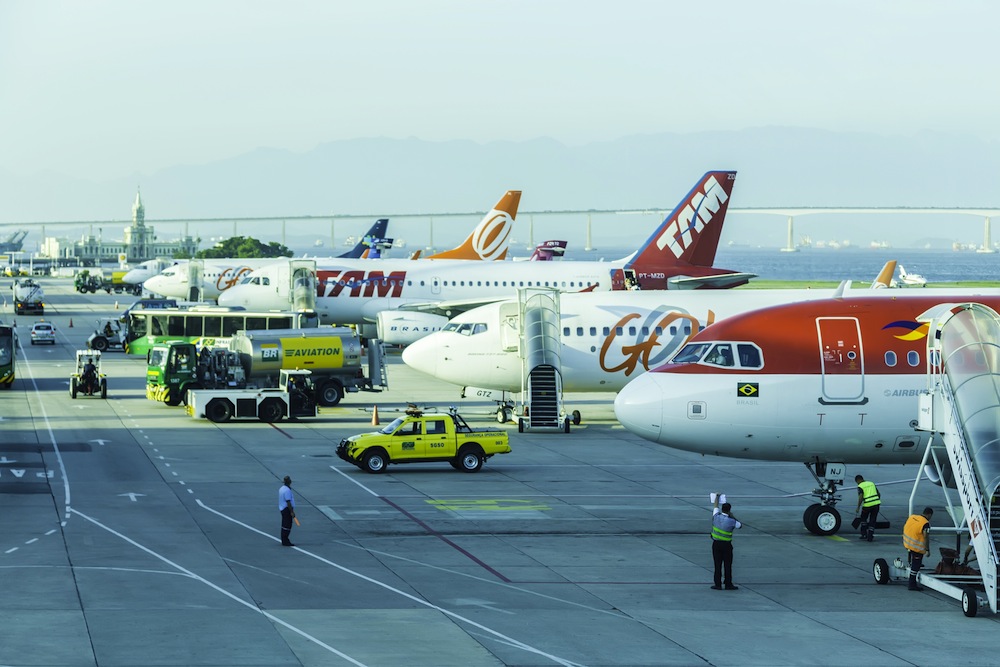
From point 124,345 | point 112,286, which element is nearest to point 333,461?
point 124,345

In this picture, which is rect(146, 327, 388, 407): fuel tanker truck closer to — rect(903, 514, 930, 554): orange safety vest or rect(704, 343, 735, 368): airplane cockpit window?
rect(704, 343, 735, 368): airplane cockpit window

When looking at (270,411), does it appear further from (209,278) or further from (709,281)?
(209,278)

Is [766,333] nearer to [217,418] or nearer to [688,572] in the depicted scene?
[688,572]

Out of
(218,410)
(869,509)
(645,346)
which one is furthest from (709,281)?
(869,509)

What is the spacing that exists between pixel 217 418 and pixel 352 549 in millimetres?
25996

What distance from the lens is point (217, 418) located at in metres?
55.7

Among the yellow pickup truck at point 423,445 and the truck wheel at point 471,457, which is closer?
the yellow pickup truck at point 423,445

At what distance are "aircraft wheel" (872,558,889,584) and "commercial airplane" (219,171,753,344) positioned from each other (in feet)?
159

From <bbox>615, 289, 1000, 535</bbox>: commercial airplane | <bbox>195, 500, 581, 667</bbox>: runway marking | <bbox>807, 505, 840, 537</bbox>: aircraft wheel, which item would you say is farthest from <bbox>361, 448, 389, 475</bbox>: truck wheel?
<bbox>807, 505, 840, 537</bbox>: aircraft wheel

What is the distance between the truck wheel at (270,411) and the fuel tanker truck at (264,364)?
357cm

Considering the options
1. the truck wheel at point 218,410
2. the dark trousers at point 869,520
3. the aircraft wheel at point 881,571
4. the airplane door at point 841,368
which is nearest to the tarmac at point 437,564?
the dark trousers at point 869,520

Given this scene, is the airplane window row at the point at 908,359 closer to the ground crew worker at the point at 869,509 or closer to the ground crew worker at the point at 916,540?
the ground crew worker at the point at 869,509

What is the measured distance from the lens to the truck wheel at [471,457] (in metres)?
43.6

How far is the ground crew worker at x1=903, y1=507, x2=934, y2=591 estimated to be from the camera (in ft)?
90.5
